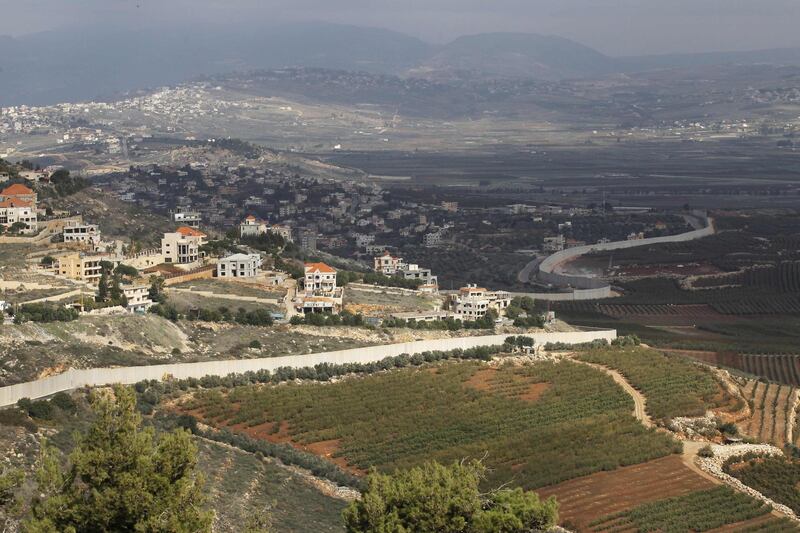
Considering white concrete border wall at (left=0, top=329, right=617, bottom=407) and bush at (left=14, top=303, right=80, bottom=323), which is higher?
bush at (left=14, top=303, right=80, bottom=323)

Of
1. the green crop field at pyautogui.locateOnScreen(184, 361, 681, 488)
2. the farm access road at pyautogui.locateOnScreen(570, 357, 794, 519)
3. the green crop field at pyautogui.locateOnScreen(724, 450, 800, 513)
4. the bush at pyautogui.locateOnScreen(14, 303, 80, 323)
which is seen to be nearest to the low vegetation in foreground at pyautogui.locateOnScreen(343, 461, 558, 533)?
the green crop field at pyautogui.locateOnScreen(184, 361, 681, 488)

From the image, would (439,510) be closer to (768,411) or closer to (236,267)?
(768,411)

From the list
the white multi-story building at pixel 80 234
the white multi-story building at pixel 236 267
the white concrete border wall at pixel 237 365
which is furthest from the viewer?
the white multi-story building at pixel 80 234

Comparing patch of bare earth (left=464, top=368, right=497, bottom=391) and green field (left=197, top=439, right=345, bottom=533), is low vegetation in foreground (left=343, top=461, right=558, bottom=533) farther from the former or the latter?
patch of bare earth (left=464, top=368, right=497, bottom=391)

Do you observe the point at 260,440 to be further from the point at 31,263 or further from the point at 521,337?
the point at 31,263

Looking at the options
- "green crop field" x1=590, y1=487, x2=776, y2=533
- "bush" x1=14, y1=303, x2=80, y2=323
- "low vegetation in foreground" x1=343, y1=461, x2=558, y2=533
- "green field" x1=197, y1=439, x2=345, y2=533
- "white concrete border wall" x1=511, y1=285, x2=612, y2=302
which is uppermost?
"low vegetation in foreground" x1=343, y1=461, x2=558, y2=533

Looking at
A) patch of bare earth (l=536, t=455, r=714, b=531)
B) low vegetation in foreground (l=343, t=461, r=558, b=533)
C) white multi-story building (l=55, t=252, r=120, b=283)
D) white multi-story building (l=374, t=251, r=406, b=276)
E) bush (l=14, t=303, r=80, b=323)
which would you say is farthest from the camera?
white multi-story building (l=374, t=251, r=406, b=276)

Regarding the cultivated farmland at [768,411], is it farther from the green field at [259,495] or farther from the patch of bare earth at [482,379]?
the green field at [259,495]

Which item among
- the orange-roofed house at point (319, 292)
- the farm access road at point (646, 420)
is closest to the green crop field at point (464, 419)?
the farm access road at point (646, 420)
